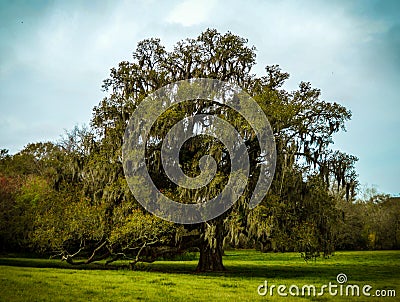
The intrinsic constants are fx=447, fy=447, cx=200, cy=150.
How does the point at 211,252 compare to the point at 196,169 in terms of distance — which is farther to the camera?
the point at 211,252

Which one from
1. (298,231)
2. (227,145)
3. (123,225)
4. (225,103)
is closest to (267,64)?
(225,103)

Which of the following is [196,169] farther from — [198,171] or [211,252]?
[211,252]

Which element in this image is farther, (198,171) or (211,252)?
(211,252)

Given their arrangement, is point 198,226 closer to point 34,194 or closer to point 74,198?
point 74,198

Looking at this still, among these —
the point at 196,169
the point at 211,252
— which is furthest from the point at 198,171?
the point at 211,252

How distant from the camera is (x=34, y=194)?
29.9m

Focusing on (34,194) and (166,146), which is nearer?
(166,146)

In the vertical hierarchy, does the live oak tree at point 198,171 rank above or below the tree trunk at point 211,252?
above

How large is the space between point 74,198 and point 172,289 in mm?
10038

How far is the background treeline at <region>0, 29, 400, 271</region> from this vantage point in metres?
20.2

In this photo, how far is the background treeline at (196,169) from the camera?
20.2 metres

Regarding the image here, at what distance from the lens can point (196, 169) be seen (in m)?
20.5

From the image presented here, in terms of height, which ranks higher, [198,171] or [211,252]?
[198,171]

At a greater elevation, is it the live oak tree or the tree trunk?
the live oak tree
